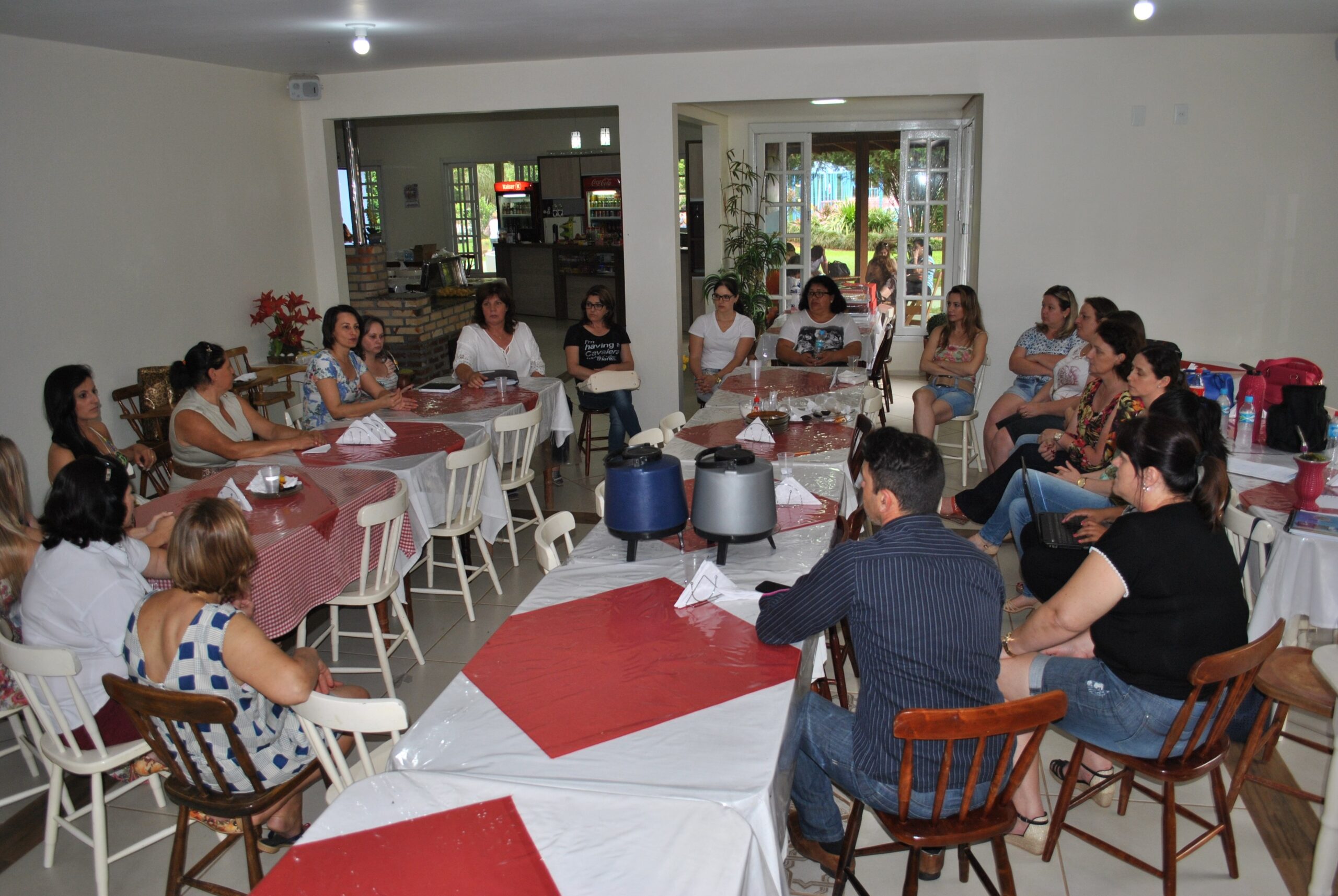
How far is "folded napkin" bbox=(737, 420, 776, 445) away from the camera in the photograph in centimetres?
406

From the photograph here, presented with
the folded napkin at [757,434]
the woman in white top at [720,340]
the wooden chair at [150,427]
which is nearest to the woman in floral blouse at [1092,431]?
the folded napkin at [757,434]

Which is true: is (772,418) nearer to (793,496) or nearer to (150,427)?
(793,496)

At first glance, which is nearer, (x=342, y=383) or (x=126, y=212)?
(x=342, y=383)

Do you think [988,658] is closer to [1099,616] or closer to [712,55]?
[1099,616]

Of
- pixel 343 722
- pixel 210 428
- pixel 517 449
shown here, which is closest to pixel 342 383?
pixel 210 428

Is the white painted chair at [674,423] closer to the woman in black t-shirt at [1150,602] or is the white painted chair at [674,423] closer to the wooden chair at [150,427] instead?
the woman in black t-shirt at [1150,602]

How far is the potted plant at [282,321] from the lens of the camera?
22.4ft

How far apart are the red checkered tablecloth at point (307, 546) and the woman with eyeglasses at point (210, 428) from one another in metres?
0.32

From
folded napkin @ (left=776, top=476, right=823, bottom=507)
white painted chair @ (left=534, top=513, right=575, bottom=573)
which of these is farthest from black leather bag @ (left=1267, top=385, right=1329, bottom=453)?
white painted chair @ (left=534, top=513, right=575, bottom=573)

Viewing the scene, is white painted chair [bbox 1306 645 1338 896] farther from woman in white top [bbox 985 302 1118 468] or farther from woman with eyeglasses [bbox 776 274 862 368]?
woman with eyeglasses [bbox 776 274 862 368]

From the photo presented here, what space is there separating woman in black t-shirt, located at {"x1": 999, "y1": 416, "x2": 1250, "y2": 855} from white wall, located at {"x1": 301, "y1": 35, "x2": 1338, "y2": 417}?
424cm

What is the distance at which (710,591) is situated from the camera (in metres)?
2.51

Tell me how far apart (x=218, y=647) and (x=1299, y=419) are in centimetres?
375

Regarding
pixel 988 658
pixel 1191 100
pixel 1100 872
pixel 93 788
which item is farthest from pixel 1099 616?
pixel 1191 100
